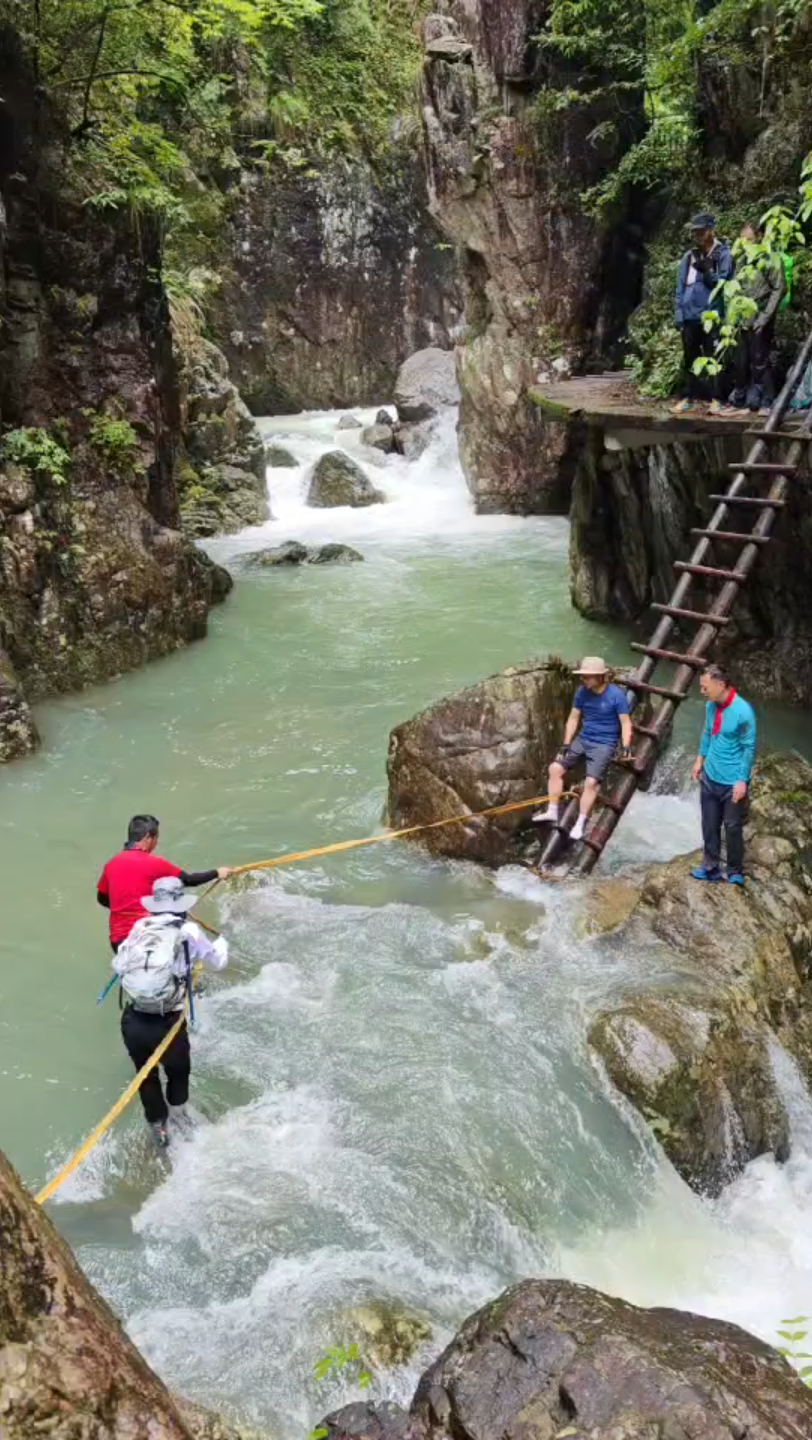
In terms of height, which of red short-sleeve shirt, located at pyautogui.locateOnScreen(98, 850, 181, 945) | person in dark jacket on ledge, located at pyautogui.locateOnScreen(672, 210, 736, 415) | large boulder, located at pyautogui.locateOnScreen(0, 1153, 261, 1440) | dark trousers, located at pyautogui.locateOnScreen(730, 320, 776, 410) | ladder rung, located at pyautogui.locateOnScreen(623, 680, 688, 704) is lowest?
red short-sleeve shirt, located at pyautogui.locateOnScreen(98, 850, 181, 945)

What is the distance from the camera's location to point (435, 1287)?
15.8 feet

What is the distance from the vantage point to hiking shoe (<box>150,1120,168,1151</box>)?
5586mm

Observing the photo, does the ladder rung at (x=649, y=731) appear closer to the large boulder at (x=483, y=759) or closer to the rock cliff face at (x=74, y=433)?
the large boulder at (x=483, y=759)

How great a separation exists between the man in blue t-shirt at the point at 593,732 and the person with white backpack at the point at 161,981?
3.52 meters

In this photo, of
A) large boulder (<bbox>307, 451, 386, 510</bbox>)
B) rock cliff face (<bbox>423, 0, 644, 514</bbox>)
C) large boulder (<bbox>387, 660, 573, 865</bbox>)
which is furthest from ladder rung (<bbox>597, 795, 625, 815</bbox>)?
large boulder (<bbox>307, 451, 386, 510</bbox>)

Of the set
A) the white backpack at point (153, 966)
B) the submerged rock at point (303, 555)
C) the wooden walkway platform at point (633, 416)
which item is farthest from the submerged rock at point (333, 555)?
the white backpack at point (153, 966)

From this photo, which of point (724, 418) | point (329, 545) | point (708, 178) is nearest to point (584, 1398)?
point (724, 418)

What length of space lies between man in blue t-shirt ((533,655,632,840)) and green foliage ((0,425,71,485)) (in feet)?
24.7

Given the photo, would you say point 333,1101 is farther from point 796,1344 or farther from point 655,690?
point 655,690

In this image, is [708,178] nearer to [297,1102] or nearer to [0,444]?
[0,444]

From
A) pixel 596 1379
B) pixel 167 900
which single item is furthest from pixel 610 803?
pixel 596 1379

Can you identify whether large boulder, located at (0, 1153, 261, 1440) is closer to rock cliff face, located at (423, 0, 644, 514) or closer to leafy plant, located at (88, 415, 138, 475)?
leafy plant, located at (88, 415, 138, 475)

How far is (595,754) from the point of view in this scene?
8.09 m

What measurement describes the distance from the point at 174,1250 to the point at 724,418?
8.34 m
